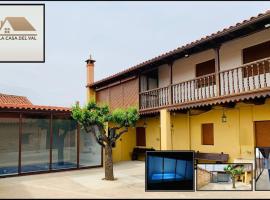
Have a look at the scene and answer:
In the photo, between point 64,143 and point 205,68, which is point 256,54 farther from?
point 64,143

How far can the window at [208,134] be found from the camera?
1467cm

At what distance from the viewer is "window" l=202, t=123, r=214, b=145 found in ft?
48.1

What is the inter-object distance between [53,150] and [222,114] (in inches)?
323

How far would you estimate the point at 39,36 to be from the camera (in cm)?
1247

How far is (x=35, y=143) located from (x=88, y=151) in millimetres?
2965

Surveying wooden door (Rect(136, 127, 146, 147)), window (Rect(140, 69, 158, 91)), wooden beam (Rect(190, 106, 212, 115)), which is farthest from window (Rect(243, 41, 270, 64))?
wooden door (Rect(136, 127, 146, 147))

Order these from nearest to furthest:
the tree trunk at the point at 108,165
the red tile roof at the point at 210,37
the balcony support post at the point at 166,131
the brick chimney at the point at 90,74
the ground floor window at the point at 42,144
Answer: the red tile roof at the point at 210,37, the tree trunk at the point at 108,165, the ground floor window at the point at 42,144, the balcony support post at the point at 166,131, the brick chimney at the point at 90,74

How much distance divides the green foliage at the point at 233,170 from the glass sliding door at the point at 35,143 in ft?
32.0

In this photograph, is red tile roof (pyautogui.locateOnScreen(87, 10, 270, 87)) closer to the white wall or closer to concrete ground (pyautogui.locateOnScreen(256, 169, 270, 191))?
the white wall

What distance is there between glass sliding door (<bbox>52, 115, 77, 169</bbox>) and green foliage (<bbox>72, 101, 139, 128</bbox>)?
3490 millimetres

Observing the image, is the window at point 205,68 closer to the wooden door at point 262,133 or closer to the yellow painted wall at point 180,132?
the yellow painted wall at point 180,132

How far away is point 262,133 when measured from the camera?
483 inches

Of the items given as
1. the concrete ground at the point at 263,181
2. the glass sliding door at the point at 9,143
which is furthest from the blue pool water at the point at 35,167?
the concrete ground at the point at 263,181

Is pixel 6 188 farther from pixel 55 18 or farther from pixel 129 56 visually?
pixel 129 56
